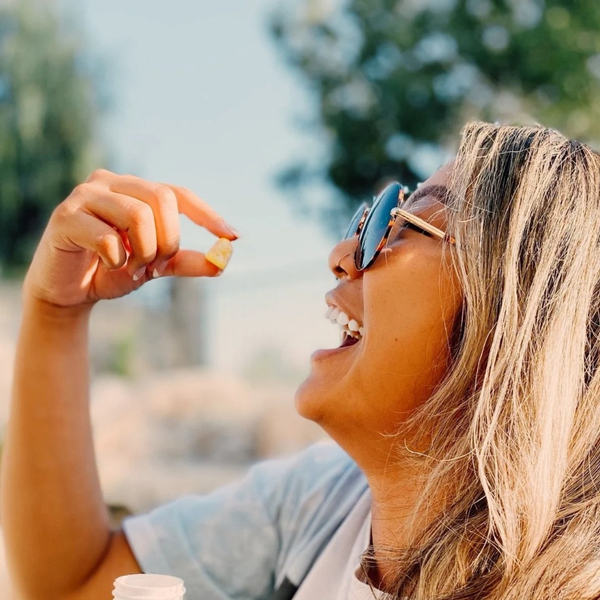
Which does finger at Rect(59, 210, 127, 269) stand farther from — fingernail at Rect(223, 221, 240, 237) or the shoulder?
the shoulder

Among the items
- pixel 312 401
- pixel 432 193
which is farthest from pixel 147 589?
pixel 432 193

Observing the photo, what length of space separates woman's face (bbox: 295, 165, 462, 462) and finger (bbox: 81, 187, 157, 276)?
1.46 ft

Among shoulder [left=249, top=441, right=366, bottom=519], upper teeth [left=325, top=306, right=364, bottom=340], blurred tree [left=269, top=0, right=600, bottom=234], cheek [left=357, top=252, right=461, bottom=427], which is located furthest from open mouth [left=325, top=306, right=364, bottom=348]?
blurred tree [left=269, top=0, right=600, bottom=234]

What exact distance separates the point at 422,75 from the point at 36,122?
8733 millimetres

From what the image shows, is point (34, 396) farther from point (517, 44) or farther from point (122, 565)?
point (517, 44)

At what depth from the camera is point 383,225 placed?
1687 millimetres

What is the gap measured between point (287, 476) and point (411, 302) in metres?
0.67

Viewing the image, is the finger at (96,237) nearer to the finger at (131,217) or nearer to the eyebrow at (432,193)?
the finger at (131,217)

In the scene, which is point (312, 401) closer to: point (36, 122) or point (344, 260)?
point (344, 260)

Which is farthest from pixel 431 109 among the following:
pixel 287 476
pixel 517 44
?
pixel 287 476

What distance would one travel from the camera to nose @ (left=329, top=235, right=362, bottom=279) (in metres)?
1.78

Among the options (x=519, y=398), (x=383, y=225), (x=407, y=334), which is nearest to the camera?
(x=519, y=398)

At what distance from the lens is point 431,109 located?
472 inches

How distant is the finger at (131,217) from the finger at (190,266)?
141mm
